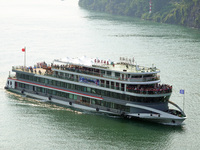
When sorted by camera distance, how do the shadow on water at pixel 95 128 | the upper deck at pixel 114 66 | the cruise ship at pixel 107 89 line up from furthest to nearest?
the upper deck at pixel 114 66 < the cruise ship at pixel 107 89 < the shadow on water at pixel 95 128

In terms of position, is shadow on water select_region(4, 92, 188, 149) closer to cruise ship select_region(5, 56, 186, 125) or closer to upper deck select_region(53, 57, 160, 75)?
cruise ship select_region(5, 56, 186, 125)

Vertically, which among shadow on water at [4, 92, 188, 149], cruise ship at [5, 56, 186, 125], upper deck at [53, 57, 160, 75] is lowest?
shadow on water at [4, 92, 188, 149]

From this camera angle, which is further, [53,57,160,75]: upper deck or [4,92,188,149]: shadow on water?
[53,57,160,75]: upper deck

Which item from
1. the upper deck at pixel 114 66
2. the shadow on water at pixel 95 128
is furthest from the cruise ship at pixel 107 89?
the shadow on water at pixel 95 128

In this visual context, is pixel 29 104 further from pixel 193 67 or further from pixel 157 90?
pixel 193 67

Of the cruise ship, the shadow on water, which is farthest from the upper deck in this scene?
the shadow on water

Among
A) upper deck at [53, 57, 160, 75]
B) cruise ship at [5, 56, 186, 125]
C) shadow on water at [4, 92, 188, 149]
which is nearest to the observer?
shadow on water at [4, 92, 188, 149]

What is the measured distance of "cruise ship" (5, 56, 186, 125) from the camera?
199 feet

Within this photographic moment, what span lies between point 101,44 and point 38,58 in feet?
98.0

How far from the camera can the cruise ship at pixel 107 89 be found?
199 ft

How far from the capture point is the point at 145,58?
10725 centimetres

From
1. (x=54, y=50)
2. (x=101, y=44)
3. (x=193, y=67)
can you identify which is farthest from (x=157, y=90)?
(x=101, y=44)

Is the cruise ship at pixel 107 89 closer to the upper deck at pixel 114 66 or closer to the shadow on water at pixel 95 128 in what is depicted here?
the upper deck at pixel 114 66

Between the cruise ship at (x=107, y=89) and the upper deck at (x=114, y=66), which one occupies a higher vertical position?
the upper deck at (x=114, y=66)
